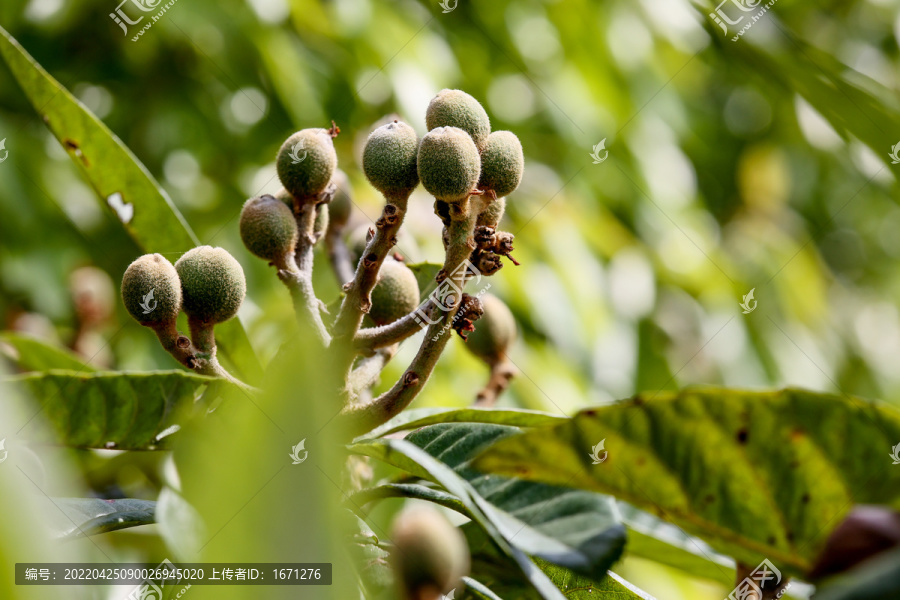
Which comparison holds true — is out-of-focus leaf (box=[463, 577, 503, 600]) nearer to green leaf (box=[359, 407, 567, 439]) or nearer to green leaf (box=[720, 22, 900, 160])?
green leaf (box=[359, 407, 567, 439])

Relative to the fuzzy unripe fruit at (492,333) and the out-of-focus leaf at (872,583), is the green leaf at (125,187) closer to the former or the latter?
the fuzzy unripe fruit at (492,333)

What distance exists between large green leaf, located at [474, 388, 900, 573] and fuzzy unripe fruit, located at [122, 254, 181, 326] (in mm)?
518

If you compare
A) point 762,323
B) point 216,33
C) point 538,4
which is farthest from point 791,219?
point 216,33

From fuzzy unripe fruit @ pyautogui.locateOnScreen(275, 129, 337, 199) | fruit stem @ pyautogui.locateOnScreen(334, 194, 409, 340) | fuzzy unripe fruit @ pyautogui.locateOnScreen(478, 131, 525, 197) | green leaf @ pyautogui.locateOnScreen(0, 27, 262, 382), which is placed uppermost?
green leaf @ pyautogui.locateOnScreen(0, 27, 262, 382)

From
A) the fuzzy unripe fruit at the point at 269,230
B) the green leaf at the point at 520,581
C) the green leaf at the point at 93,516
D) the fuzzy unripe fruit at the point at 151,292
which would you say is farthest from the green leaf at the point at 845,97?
the green leaf at the point at 93,516

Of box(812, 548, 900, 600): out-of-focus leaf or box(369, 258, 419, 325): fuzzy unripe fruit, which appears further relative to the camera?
box(369, 258, 419, 325): fuzzy unripe fruit

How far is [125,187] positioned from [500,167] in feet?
2.30

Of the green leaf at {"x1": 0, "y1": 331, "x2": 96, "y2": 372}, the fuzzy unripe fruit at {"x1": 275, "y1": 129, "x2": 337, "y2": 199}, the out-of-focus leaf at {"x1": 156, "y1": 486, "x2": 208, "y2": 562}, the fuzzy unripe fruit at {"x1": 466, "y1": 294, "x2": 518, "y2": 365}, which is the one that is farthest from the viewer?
the green leaf at {"x1": 0, "y1": 331, "x2": 96, "y2": 372}

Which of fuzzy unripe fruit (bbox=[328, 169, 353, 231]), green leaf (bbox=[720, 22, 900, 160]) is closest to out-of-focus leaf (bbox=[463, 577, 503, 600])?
fuzzy unripe fruit (bbox=[328, 169, 353, 231])

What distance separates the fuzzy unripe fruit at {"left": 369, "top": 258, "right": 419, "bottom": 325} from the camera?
53.3 inches

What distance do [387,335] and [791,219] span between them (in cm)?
724

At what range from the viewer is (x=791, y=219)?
7.61 metres

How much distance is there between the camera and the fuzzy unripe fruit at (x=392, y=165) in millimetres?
1151

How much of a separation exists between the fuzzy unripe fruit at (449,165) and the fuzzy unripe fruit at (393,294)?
0.30m
